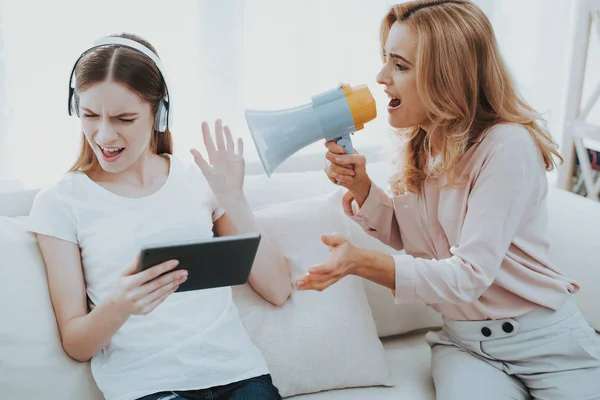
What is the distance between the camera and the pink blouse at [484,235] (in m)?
1.42

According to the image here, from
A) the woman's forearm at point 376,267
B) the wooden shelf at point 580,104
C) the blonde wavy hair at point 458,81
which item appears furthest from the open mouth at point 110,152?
the wooden shelf at point 580,104

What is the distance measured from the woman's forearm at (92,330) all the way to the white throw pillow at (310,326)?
1.27ft

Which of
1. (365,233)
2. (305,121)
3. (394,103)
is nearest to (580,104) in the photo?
(365,233)

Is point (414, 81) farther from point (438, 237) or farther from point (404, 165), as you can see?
point (438, 237)

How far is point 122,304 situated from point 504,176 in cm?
83

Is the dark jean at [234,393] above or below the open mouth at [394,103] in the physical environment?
Answer: below

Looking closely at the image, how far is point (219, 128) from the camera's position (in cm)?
140

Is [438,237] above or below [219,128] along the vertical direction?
below

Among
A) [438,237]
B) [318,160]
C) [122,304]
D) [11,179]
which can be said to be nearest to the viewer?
[122,304]

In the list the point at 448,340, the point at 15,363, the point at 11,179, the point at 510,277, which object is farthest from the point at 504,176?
the point at 11,179

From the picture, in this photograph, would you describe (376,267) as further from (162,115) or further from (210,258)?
(162,115)

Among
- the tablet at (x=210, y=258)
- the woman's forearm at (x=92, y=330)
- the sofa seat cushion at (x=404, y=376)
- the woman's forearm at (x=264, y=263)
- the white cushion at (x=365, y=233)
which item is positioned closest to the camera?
the tablet at (x=210, y=258)

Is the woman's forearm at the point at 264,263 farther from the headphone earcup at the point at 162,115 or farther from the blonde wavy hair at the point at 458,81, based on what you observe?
the blonde wavy hair at the point at 458,81

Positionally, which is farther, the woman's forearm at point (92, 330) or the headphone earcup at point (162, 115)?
the headphone earcup at point (162, 115)
